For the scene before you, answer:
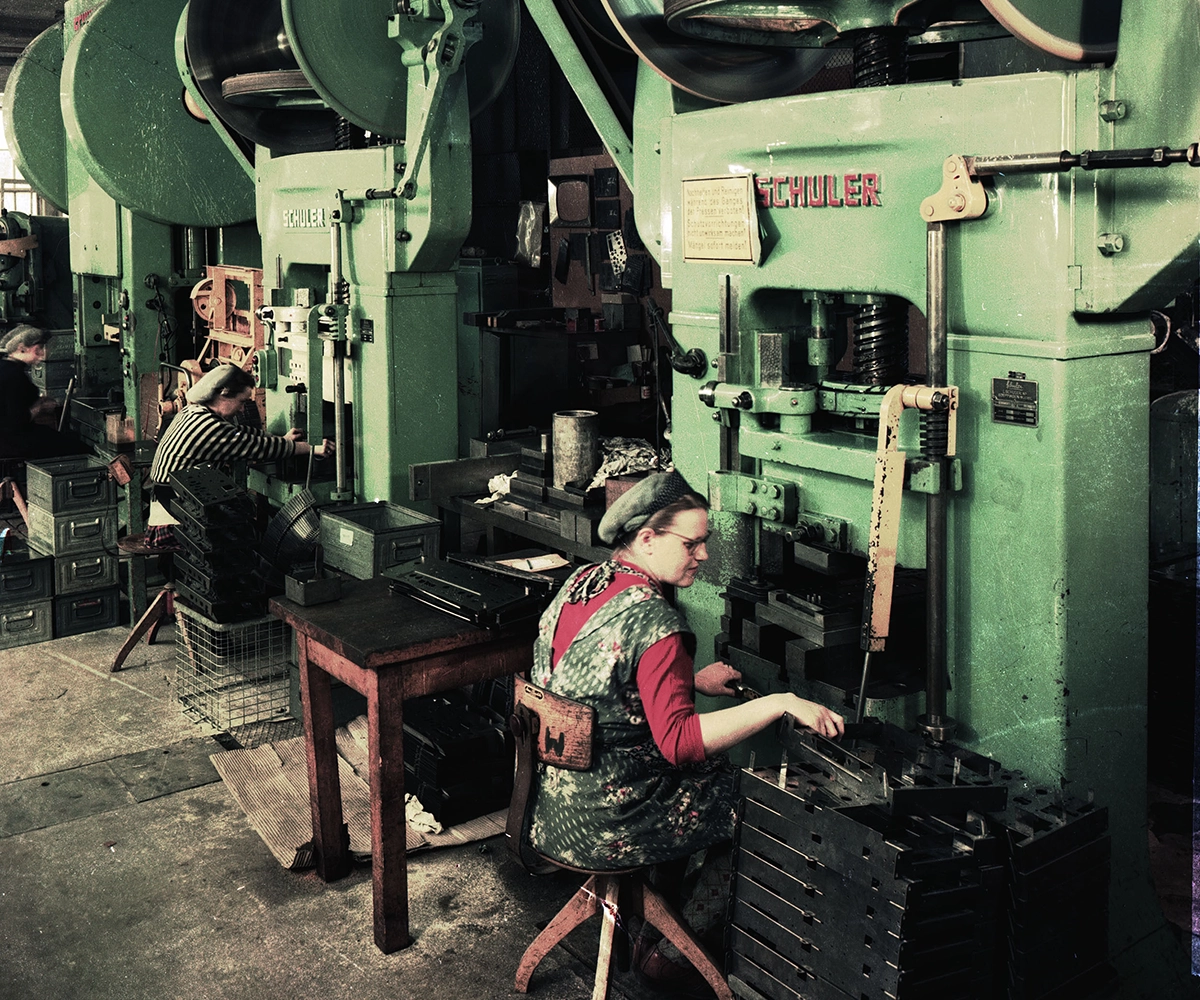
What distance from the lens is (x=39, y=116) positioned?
668 centimetres

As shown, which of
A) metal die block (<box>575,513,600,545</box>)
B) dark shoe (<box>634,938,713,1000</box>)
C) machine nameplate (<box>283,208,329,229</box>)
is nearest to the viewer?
dark shoe (<box>634,938,713,1000</box>)

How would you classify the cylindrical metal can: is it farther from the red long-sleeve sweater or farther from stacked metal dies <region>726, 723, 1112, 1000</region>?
stacked metal dies <region>726, 723, 1112, 1000</region>

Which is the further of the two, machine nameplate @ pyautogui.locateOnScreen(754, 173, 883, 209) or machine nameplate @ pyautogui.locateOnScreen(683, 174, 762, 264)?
machine nameplate @ pyautogui.locateOnScreen(683, 174, 762, 264)

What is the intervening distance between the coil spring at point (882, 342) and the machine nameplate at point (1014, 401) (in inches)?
13.3

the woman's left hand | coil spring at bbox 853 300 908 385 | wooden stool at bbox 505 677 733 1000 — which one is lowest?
wooden stool at bbox 505 677 733 1000

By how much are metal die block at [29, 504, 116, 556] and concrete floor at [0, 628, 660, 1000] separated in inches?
48.8

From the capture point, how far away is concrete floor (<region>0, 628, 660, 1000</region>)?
9.55 feet

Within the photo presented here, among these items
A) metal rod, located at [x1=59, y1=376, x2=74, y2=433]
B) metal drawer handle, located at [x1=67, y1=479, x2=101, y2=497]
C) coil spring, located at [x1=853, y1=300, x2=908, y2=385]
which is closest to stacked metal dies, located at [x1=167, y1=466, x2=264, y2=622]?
metal drawer handle, located at [x1=67, y1=479, x2=101, y2=497]

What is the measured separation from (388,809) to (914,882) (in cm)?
142

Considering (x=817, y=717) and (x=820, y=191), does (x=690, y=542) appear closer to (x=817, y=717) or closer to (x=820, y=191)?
(x=817, y=717)

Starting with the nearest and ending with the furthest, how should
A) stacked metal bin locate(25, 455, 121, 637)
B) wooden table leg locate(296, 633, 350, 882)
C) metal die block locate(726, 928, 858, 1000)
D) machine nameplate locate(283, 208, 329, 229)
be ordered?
metal die block locate(726, 928, 858, 1000) → wooden table leg locate(296, 633, 350, 882) → machine nameplate locate(283, 208, 329, 229) → stacked metal bin locate(25, 455, 121, 637)

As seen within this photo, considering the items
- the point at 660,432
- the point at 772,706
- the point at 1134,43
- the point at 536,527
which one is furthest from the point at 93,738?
the point at 1134,43

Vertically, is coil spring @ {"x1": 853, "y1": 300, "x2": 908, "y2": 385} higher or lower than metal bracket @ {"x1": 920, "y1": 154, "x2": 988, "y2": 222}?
lower

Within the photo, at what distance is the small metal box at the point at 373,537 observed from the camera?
3.85 meters
